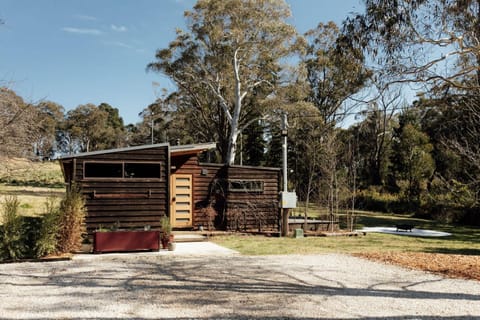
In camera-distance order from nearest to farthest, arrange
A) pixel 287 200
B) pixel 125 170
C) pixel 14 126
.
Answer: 1. pixel 125 170
2. pixel 287 200
3. pixel 14 126

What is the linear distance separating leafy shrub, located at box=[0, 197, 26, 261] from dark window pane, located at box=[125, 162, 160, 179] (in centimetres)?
355

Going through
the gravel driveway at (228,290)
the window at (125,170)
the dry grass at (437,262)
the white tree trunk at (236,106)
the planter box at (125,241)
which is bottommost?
the dry grass at (437,262)

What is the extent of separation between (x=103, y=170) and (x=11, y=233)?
12.6ft

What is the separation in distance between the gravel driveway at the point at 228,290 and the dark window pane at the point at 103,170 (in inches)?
123

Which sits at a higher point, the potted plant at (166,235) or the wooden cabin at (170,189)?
the wooden cabin at (170,189)

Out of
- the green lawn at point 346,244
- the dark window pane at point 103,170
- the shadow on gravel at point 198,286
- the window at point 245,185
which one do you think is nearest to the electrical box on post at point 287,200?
the green lawn at point 346,244

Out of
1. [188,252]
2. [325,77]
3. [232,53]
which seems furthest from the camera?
[325,77]

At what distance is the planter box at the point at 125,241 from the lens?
9023 millimetres

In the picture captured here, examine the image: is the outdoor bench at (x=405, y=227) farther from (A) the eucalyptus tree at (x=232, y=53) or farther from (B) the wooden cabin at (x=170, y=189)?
(A) the eucalyptus tree at (x=232, y=53)

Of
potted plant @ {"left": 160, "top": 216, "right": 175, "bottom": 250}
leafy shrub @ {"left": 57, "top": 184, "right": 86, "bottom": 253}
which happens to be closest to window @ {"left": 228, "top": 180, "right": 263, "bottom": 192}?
potted plant @ {"left": 160, "top": 216, "right": 175, "bottom": 250}

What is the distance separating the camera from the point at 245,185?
13648 mm

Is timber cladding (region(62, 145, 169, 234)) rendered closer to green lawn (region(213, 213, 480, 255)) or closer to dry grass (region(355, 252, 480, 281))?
green lawn (region(213, 213, 480, 255))

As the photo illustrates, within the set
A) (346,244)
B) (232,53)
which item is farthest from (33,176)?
(346,244)

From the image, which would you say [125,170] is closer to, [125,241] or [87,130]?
[125,241]
